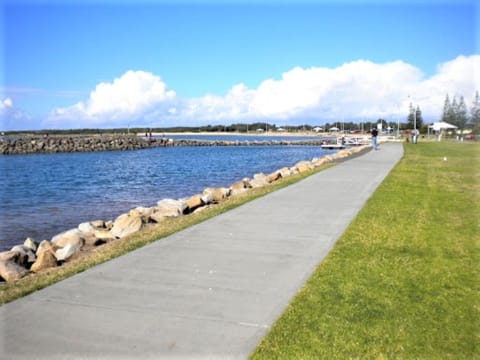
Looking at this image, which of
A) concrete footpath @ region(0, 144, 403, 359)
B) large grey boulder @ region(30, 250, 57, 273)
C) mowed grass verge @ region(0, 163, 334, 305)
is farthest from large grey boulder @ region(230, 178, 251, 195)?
large grey boulder @ region(30, 250, 57, 273)

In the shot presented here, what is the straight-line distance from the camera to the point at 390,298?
4.27 m

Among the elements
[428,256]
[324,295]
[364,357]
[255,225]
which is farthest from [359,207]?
[364,357]

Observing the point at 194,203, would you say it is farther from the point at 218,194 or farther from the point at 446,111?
the point at 446,111

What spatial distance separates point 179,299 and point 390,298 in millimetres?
2101

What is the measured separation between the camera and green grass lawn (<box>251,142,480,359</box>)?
3373mm

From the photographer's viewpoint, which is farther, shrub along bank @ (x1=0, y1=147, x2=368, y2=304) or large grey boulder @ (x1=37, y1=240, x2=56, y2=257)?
large grey boulder @ (x1=37, y1=240, x2=56, y2=257)

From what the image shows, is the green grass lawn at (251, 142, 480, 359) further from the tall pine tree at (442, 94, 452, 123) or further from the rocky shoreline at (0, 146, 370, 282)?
the tall pine tree at (442, 94, 452, 123)

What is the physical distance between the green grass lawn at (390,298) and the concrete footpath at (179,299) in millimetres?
252

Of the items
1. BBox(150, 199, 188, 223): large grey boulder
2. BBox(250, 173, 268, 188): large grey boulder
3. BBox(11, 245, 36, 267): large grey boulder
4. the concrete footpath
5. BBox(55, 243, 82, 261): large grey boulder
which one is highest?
the concrete footpath

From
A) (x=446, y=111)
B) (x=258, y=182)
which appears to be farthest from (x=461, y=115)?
(x=258, y=182)

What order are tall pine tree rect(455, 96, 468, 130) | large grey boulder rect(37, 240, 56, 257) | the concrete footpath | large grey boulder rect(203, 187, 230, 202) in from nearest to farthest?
the concrete footpath < large grey boulder rect(37, 240, 56, 257) < large grey boulder rect(203, 187, 230, 202) < tall pine tree rect(455, 96, 468, 130)

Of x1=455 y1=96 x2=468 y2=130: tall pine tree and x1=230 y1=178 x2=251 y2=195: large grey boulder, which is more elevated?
x1=455 y1=96 x2=468 y2=130: tall pine tree

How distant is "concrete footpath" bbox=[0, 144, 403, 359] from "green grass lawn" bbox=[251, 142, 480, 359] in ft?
0.83

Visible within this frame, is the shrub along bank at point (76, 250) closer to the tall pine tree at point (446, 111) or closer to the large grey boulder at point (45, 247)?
the large grey boulder at point (45, 247)
